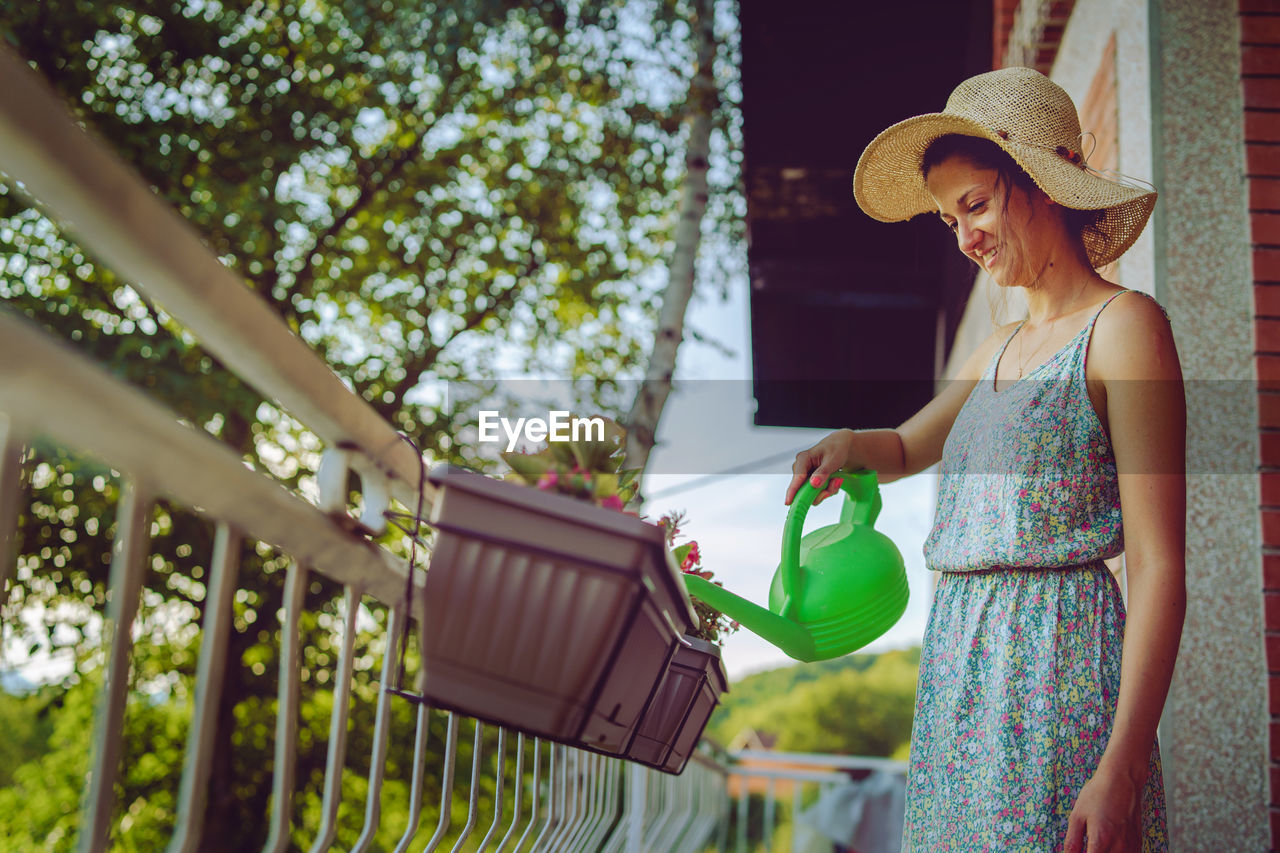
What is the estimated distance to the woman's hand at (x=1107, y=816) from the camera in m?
0.88

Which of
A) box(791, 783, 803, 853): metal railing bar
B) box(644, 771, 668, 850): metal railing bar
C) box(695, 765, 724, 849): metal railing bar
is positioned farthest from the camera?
box(791, 783, 803, 853): metal railing bar

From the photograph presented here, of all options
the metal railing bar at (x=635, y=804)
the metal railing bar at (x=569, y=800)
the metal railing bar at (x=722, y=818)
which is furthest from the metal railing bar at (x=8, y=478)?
the metal railing bar at (x=722, y=818)

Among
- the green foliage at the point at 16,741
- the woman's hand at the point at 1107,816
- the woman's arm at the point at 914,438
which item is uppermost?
the woman's arm at the point at 914,438

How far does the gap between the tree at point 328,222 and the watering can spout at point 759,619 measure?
232 inches

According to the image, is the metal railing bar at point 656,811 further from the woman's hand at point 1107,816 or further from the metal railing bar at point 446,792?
the woman's hand at point 1107,816

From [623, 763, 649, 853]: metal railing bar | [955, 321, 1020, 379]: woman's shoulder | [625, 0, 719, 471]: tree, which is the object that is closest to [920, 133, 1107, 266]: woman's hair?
[955, 321, 1020, 379]: woman's shoulder

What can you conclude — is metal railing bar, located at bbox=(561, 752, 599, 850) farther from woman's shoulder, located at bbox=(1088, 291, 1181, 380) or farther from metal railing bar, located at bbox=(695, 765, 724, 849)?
metal railing bar, located at bbox=(695, 765, 724, 849)

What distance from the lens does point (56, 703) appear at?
607cm

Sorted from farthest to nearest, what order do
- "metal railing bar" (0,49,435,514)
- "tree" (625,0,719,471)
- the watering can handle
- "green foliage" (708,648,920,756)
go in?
1. "green foliage" (708,648,920,756)
2. "tree" (625,0,719,471)
3. the watering can handle
4. "metal railing bar" (0,49,435,514)

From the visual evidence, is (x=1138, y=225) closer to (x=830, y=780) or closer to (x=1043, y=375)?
(x=1043, y=375)

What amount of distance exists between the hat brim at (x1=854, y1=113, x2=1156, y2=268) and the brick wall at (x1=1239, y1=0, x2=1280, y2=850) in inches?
24.9

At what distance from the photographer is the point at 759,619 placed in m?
1.00

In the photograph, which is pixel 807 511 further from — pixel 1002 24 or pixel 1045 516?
pixel 1002 24

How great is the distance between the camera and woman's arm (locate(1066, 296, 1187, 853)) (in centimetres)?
89
